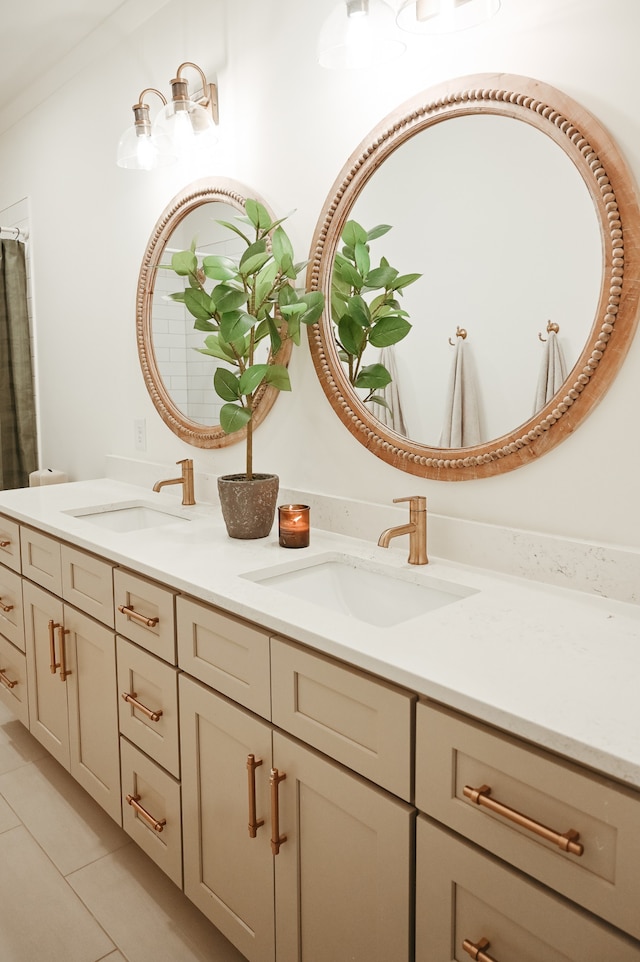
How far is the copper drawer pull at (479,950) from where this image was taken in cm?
94

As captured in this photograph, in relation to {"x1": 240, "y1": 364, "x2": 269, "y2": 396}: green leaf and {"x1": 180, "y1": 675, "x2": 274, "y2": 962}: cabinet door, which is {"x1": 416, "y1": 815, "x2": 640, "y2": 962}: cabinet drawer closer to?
{"x1": 180, "y1": 675, "x2": 274, "y2": 962}: cabinet door

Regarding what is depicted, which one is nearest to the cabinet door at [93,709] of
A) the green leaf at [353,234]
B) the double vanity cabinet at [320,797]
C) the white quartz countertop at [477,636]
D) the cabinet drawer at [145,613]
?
the double vanity cabinet at [320,797]

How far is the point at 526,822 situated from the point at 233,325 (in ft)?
4.18

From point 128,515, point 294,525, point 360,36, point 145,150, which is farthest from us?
point 128,515

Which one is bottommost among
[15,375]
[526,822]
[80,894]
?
[80,894]

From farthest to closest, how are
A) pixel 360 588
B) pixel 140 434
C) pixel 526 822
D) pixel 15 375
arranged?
pixel 15 375, pixel 140 434, pixel 360 588, pixel 526 822

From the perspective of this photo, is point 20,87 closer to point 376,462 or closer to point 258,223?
point 258,223

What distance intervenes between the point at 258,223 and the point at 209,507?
0.90m

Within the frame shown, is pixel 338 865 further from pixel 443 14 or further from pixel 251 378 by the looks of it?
pixel 443 14

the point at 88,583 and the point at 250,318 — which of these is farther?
the point at 88,583

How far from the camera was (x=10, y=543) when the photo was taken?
2.32 meters

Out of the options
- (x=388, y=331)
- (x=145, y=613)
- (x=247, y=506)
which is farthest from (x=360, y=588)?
(x=388, y=331)

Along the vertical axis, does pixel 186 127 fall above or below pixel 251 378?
above

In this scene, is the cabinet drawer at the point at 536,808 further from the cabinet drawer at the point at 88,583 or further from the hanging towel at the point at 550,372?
the cabinet drawer at the point at 88,583
